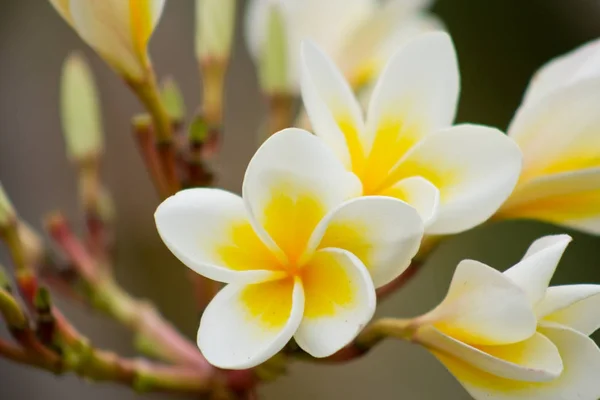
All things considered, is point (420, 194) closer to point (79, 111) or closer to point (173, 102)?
point (173, 102)

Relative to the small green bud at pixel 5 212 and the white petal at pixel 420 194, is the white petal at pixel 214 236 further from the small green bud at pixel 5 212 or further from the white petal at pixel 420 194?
the small green bud at pixel 5 212

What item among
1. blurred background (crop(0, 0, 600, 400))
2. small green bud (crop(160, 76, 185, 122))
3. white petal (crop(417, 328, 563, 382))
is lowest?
blurred background (crop(0, 0, 600, 400))

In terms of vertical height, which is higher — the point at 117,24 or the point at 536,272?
the point at 117,24

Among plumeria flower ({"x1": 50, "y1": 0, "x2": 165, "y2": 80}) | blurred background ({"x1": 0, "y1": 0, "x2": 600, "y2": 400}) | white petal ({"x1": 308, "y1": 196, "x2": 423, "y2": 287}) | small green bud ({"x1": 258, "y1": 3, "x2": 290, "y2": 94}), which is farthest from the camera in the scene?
blurred background ({"x1": 0, "y1": 0, "x2": 600, "y2": 400})

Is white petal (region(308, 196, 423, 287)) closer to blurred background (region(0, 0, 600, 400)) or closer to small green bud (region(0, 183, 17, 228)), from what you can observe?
small green bud (region(0, 183, 17, 228))

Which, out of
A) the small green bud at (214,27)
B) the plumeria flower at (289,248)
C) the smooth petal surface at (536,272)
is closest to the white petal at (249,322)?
the plumeria flower at (289,248)

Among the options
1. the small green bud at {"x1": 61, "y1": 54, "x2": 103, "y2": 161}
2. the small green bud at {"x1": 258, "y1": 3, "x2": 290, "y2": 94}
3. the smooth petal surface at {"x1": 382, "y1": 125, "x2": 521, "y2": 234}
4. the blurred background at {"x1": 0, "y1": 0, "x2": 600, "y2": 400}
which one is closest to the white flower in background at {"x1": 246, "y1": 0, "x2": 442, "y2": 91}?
the small green bud at {"x1": 258, "y1": 3, "x2": 290, "y2": 94}

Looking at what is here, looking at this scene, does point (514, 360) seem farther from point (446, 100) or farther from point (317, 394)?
point (317, 394)

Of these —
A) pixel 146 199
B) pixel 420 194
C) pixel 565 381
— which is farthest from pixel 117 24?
pixel 146 199
